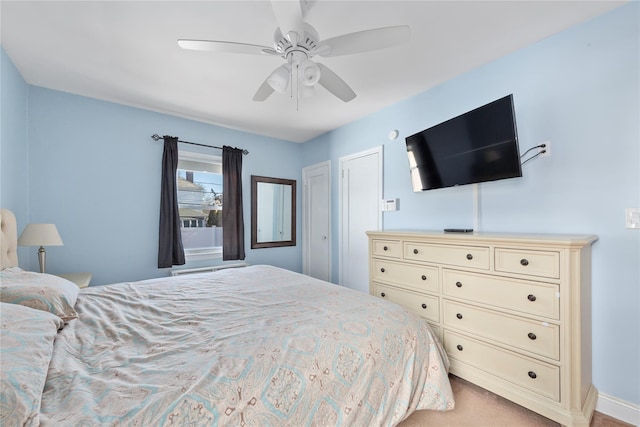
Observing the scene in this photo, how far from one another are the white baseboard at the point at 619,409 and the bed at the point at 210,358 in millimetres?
1080

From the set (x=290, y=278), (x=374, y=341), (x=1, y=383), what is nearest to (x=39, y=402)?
(x=1, y=383)

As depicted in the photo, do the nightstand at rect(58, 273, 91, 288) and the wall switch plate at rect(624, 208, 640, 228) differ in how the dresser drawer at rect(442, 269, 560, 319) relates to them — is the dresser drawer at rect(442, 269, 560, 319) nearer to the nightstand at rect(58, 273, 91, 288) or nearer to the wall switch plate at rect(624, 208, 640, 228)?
the wall switch plate at rect(624, 208, 640, 228)

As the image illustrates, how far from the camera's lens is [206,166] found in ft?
12.8

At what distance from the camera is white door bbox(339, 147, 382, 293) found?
3463 mm

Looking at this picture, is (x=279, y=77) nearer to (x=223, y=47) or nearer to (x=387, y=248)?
(x=223, y=47)

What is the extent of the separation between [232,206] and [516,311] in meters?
3.40

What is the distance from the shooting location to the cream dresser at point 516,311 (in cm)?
152

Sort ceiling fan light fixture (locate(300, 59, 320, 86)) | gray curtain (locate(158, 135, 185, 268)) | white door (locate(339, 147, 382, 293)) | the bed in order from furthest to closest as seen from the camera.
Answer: white door (locate(339, 147, 382, 293)) < gray curtain (locate(158, 135, 185, 268)) < ceiling fan light fixture (locate(300, 59, 320, 86)) < the bed

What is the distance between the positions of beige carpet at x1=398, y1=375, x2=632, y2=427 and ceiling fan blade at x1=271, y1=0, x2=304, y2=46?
234cm

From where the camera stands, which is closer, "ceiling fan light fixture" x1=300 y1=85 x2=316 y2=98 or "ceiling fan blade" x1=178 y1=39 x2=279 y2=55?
"ceiling fan blade" x1=178 y1=39 x2=279 y2=55

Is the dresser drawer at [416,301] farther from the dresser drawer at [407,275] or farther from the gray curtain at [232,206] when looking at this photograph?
the gray curtain at [232,206]

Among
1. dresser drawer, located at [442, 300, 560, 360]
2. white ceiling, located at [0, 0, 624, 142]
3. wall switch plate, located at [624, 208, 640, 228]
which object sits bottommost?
dresser drawer, located at [442, 300, 560, 360]

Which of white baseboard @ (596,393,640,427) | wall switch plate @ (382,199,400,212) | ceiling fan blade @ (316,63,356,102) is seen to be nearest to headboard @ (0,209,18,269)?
ceiling fan blade @ (316,63,356,102)

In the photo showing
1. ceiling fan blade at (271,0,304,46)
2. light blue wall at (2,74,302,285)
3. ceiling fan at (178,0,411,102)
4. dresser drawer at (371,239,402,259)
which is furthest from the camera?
light blue wall at (2,74,302,285)
